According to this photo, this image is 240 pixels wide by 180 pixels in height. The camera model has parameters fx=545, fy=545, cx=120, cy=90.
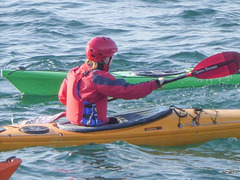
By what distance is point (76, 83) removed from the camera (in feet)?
19.7

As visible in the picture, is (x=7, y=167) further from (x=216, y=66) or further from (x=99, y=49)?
(x=216, y=66)

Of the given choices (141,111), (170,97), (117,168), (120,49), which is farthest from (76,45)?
(117,168)

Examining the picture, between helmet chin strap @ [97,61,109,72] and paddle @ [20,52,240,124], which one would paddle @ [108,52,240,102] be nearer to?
paddle @ [20,52,240,124]

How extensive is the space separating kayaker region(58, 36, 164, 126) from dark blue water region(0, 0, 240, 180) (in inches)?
14.8

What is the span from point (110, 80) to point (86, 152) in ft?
2.70

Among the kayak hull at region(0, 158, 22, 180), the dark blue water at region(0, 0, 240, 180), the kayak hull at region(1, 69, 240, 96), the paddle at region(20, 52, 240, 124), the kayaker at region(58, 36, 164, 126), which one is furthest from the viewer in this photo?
the kayak hull at region(1, 69, 240, 96)

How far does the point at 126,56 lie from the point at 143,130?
5067mm

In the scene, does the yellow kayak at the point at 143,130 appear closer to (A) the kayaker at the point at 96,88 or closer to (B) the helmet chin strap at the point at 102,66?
(A) the kayaker at the point at 96,88

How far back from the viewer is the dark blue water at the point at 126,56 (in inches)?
217

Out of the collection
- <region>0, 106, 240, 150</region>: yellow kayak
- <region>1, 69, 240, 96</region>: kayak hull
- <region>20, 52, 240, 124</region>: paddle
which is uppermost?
<region>20, 52, 240, 124</region>: paddle

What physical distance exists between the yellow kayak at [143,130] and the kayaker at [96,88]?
163 millimetres

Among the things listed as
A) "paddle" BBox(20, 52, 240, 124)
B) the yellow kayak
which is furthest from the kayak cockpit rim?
"paddle" BBox(20, 52, 240, 124)

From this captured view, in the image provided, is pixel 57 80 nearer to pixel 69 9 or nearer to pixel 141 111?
pixel 141 111

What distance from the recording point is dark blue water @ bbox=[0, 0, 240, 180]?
5.50 metres
